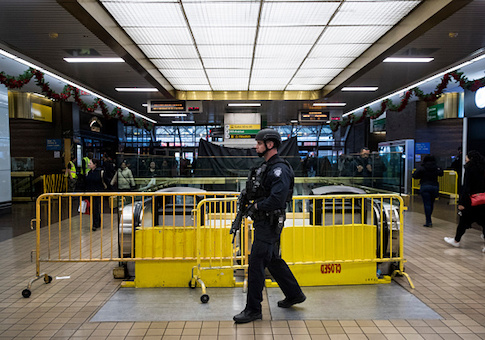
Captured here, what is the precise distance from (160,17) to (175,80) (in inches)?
197

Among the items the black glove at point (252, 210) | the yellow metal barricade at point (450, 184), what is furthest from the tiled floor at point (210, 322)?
the yellow metal barricade at point (450, 184)

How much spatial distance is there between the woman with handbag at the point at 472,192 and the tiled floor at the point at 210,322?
0.68 metres

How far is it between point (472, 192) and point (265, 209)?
16.5 feet

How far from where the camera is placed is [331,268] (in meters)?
4.66

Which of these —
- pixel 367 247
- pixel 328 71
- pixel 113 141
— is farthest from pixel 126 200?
pixel 113 141

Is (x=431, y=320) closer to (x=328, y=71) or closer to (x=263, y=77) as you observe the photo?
(x=328, y=71)

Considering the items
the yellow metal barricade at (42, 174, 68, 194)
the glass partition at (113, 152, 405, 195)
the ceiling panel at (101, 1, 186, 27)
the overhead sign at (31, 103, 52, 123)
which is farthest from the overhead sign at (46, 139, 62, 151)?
the ceiling panel at (101, 1, 186, 27)

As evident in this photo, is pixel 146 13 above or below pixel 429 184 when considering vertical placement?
above

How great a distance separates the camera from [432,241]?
724cm

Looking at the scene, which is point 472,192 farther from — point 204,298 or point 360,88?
point 204,298

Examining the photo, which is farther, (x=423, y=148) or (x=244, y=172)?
(x=423, y=148)

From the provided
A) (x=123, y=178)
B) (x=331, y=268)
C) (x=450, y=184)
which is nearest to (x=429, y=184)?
(x=331, y=268)

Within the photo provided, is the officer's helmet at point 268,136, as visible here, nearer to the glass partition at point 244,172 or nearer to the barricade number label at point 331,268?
the barricade number label at point 331,268

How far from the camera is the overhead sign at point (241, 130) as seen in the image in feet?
48.0
